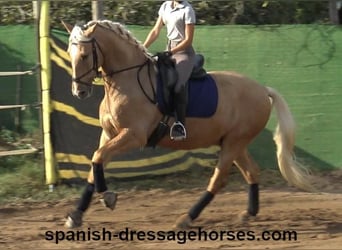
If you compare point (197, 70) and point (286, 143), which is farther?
point (286, 143)

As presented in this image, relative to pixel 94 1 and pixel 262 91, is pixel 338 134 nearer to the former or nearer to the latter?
pixel 262 91

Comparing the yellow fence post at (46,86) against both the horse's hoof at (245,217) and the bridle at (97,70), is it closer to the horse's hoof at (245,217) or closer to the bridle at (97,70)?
the bridle at (97,70)

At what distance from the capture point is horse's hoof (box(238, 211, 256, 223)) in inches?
364

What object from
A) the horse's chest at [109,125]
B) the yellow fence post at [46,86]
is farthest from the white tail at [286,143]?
the yellow fence post at [46,86]

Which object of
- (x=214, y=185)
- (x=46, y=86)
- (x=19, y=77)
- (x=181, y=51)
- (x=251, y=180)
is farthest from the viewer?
(x=19, y=77)

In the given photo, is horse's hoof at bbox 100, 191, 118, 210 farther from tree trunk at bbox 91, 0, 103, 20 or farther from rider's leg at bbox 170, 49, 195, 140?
tree trunk at bbox 91, 0, 103, 20

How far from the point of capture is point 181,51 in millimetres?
9102

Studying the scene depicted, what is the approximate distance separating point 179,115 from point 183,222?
3.81ft

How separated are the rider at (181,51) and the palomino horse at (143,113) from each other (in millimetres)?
139

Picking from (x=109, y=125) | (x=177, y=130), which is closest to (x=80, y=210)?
(x=109, y=125)

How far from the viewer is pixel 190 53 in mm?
9164

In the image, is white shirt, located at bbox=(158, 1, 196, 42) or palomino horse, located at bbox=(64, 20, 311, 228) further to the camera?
white shirt, located at bbox=(158, 1, 196, 42)

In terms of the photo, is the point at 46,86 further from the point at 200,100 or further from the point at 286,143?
the point at 286,143

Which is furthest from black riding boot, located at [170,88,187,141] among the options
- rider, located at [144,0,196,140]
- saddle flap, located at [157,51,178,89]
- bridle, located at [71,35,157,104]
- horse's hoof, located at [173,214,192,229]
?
horse's hoof, located at [173,214,192,229]
